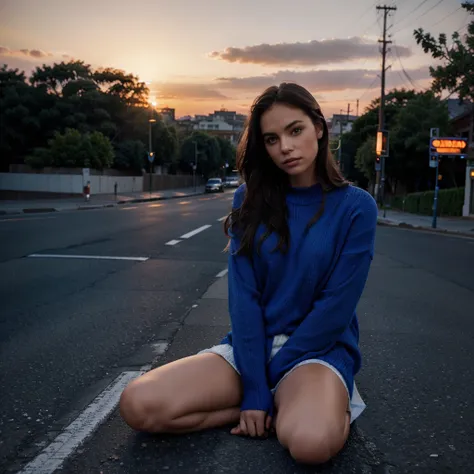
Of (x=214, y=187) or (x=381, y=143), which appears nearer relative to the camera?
(x=381, y=143)

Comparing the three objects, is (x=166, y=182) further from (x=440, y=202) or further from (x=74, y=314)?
(x=74, y=314)

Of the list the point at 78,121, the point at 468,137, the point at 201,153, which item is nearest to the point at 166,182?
the point at 78,121

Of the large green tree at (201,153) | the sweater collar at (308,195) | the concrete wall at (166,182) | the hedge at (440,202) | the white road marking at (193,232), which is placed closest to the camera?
the sweater collar at (308,195)

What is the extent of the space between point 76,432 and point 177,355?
5.03 feet

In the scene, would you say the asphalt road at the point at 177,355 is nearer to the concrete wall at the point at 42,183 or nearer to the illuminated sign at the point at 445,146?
the illuminated sign at the point at 445,146

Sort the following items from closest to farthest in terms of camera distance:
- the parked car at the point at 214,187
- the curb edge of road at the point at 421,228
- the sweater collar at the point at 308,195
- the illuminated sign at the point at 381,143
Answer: the sweater collar at the point at 308,195 → the curb edge of road at the point at 421,228 → the illuminated sign at the point at 381,143 → the parked car at the point at 214,187

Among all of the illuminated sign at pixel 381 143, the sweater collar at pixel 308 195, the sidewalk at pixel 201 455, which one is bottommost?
the sidewalk at pixel 201 455

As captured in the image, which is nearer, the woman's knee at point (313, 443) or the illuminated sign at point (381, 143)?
the woman's knee at point (313, 443)

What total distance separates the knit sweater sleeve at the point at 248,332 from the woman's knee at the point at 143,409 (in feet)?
1.32

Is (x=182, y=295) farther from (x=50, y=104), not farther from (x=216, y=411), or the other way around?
(x=50, y=104)

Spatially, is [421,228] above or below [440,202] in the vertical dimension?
below

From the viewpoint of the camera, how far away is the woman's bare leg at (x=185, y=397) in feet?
8.71

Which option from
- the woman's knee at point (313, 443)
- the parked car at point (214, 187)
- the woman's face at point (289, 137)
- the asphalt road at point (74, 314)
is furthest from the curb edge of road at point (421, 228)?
the parked car at point (214, 187)

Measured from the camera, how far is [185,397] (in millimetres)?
2688
